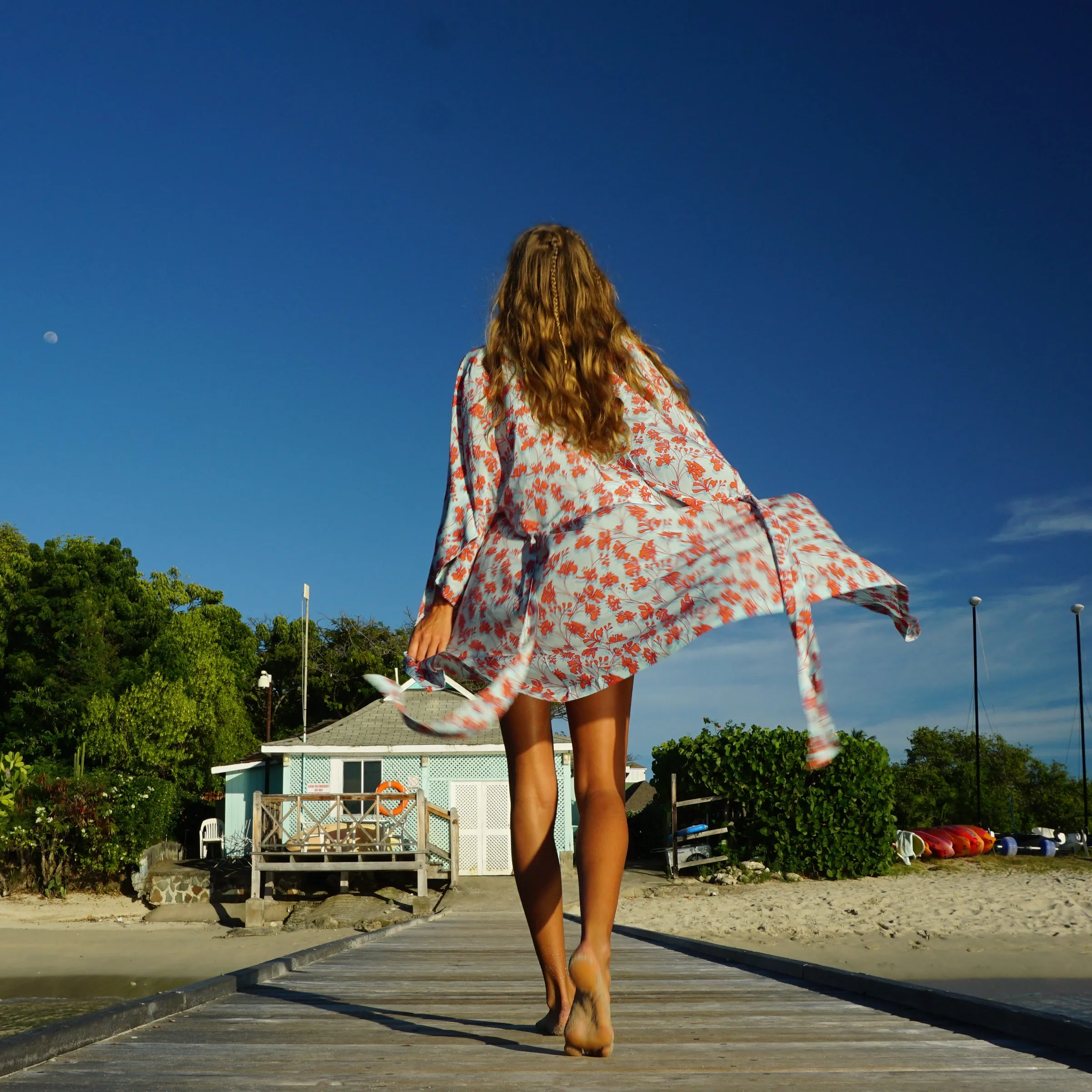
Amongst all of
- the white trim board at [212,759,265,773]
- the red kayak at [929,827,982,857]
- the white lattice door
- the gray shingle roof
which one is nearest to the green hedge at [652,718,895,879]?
the red kayak at [929,827,982,857]

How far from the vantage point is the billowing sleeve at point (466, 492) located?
2.31 m

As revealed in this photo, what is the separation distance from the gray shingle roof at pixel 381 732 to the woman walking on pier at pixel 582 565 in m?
21.5

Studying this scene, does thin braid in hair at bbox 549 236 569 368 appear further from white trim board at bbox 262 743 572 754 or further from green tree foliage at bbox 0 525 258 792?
green tree foliage at bbox 0 525 258 792

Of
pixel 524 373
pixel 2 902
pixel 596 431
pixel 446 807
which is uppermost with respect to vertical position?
pixel 524 373

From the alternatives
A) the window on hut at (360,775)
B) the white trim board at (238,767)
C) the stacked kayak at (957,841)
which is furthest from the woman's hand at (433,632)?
the white trim board at (238,767)

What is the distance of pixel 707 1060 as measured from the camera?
1913mm

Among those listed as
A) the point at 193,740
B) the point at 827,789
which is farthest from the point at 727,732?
the point at 193,740

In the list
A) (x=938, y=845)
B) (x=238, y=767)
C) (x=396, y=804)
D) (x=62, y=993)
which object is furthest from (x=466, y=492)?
(x=238, y=767)

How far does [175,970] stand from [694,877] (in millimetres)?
9637

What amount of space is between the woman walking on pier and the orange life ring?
1844 cm

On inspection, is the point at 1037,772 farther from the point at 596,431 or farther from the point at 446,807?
the point at 596,431

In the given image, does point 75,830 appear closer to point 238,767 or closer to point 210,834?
point 238,767

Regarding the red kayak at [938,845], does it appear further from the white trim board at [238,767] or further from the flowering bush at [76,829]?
the flowering bush at [76,829]

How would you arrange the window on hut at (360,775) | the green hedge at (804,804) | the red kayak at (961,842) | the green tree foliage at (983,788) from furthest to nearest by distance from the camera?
the green tree foliage at (983,788), the window on hut at (360,775), the red kayak at (961,842), the green hedge at (804,804)
